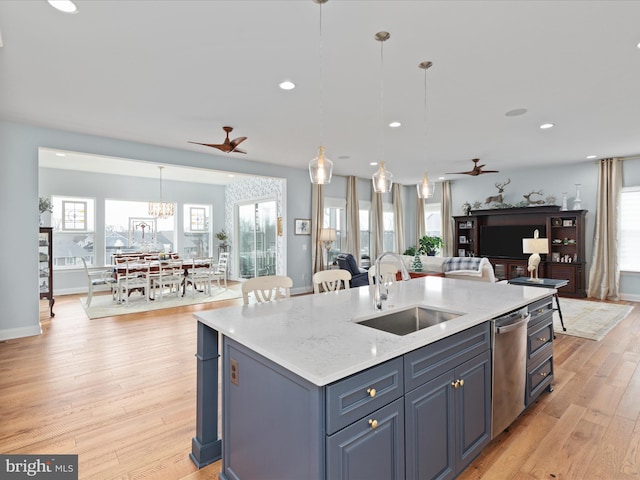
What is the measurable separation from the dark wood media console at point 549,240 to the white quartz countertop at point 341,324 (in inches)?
216

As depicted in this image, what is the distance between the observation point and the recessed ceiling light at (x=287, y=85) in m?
3.29

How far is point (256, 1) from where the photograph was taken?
7.00 ft

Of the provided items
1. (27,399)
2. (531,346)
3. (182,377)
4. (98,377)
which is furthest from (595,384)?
(27,399)

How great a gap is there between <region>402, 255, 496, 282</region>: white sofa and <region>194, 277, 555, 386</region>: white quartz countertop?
10.4 ft

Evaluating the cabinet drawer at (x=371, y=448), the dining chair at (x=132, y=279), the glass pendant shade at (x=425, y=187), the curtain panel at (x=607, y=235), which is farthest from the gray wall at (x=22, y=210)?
the curtain panel at (x=607, y=235)

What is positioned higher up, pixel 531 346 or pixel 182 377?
pixel 531 346

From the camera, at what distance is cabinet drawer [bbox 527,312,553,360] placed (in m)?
2.49

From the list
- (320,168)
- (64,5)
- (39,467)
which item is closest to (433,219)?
(320,168)

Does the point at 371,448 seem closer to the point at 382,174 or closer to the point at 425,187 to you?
the point at 382,174

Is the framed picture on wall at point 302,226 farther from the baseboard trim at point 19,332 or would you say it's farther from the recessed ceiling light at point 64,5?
the recessed ceiling light at point 64,5

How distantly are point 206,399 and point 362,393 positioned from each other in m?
1.15

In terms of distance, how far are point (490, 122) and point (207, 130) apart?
393cm

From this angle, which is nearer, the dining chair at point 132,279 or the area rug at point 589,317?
the area rug at point 589,317

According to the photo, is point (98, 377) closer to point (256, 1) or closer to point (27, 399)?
point (27, 399)
